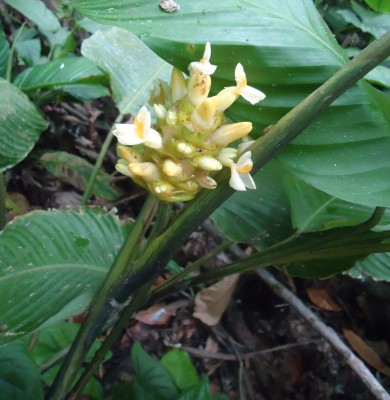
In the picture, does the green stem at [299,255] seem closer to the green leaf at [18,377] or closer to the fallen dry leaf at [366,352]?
the green leaf at [18,377]

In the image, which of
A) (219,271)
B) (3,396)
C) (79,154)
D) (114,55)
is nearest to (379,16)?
(114,55)

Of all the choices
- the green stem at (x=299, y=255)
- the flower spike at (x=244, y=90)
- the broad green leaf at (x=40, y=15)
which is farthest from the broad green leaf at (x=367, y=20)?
the flower spike at (x=244, y=90)

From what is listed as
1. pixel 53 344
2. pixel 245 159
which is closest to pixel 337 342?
pixel 53 344

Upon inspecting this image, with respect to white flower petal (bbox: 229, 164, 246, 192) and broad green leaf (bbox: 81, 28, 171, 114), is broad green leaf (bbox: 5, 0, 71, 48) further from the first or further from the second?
white flower petal (bbox: 229, 164, 246, 192)

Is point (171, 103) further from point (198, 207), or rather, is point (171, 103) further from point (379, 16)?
point (379, 16)

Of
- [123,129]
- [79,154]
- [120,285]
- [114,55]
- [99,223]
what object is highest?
[123,129]

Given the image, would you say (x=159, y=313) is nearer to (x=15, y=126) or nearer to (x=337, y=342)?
(x=337, y=342)
